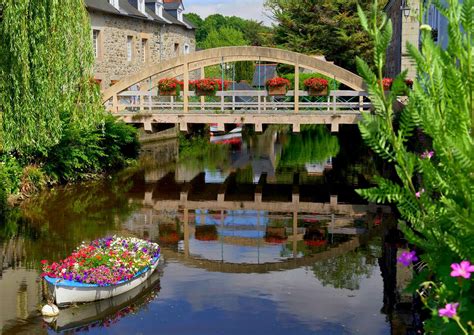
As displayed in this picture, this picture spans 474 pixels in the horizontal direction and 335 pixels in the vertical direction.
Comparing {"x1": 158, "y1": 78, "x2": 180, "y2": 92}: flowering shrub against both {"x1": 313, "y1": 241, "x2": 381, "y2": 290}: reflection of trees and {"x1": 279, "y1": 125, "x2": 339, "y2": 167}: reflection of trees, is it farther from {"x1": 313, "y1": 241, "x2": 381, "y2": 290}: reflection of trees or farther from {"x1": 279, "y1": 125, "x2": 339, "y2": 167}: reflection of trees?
{"x1": 313, "y1": 241, "x2": 381, "y2": 290}: reflection of trees

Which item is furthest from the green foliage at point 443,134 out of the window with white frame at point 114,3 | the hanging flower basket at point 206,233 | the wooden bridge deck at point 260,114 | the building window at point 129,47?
the building window at point 129,47

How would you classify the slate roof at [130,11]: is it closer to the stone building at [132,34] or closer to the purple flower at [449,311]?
the stone building at [132,34]

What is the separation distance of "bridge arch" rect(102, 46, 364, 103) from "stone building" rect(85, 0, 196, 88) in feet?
24.5

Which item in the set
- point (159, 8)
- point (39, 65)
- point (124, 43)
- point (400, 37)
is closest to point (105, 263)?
point (39, 65)

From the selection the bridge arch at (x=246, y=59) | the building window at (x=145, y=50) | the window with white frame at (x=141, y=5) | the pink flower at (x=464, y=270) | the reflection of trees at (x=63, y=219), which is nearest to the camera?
the pink flower at (x=464, y=270)

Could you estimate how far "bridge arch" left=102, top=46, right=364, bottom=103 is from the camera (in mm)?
19578

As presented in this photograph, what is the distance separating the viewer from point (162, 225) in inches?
611

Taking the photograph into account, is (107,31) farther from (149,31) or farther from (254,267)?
(254,267)

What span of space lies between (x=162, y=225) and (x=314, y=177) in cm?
896

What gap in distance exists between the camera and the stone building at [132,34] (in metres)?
28.7

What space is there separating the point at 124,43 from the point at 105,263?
22167 millimetres

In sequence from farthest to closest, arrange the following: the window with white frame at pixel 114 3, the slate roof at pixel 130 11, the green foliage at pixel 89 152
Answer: the window with white frame at pixel 114 3 → the slate roof at pixel 130 11 → the green foliage at pixel 89 152

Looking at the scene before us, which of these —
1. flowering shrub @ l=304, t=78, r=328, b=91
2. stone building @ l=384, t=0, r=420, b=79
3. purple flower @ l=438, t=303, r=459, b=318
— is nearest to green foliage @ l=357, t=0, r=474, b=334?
Result: purple flower @ l=438, t=303, r=459, b=318

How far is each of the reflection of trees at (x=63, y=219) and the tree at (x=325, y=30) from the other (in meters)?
24.4
